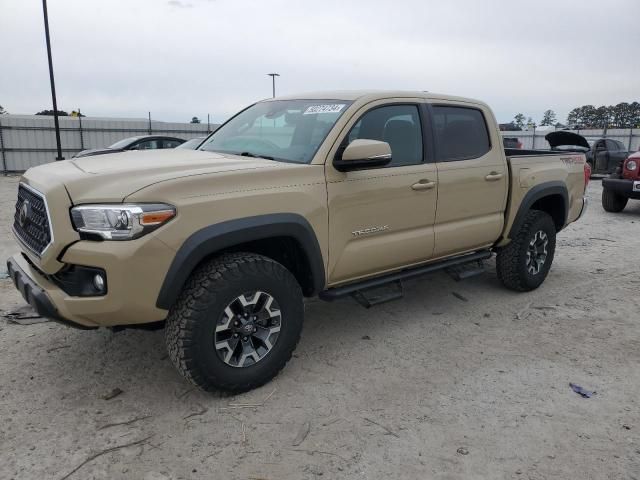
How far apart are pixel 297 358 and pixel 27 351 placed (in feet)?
6.47

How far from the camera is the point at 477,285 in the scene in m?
5.61

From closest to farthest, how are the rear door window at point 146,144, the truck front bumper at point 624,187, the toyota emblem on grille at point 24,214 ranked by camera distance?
the toyota emblem on grille at point 24,214, the truck front bumper at point 624,187, the rear door window at point 146,144

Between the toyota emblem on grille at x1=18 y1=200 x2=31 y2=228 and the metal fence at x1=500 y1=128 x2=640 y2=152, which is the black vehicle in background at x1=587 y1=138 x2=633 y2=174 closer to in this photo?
the metal fence at x1=500 y1=128 x2=640 y2=152

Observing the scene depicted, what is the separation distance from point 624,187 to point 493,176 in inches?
276

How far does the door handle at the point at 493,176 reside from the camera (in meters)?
4.55

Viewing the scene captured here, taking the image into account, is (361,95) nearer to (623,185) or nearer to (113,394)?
(113,394)

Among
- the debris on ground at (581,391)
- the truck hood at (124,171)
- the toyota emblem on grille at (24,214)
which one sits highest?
the truck hood at (124,171)

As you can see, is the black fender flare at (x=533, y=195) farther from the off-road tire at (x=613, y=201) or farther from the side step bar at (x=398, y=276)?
the off-road tire at (x=613, y=201)

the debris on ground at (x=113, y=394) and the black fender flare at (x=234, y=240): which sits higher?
the black fender flare at (x=234, y=240)

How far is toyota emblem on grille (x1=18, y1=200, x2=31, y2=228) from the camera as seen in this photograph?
10.4 feet

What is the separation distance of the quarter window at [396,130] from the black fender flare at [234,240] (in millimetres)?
874

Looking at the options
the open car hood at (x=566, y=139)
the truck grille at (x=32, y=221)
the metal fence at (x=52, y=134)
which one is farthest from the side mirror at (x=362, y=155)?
the metal fence at (x=52, y=134)

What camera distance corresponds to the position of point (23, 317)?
4.43 metres

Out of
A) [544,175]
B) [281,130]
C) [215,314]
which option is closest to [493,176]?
[544,175]
